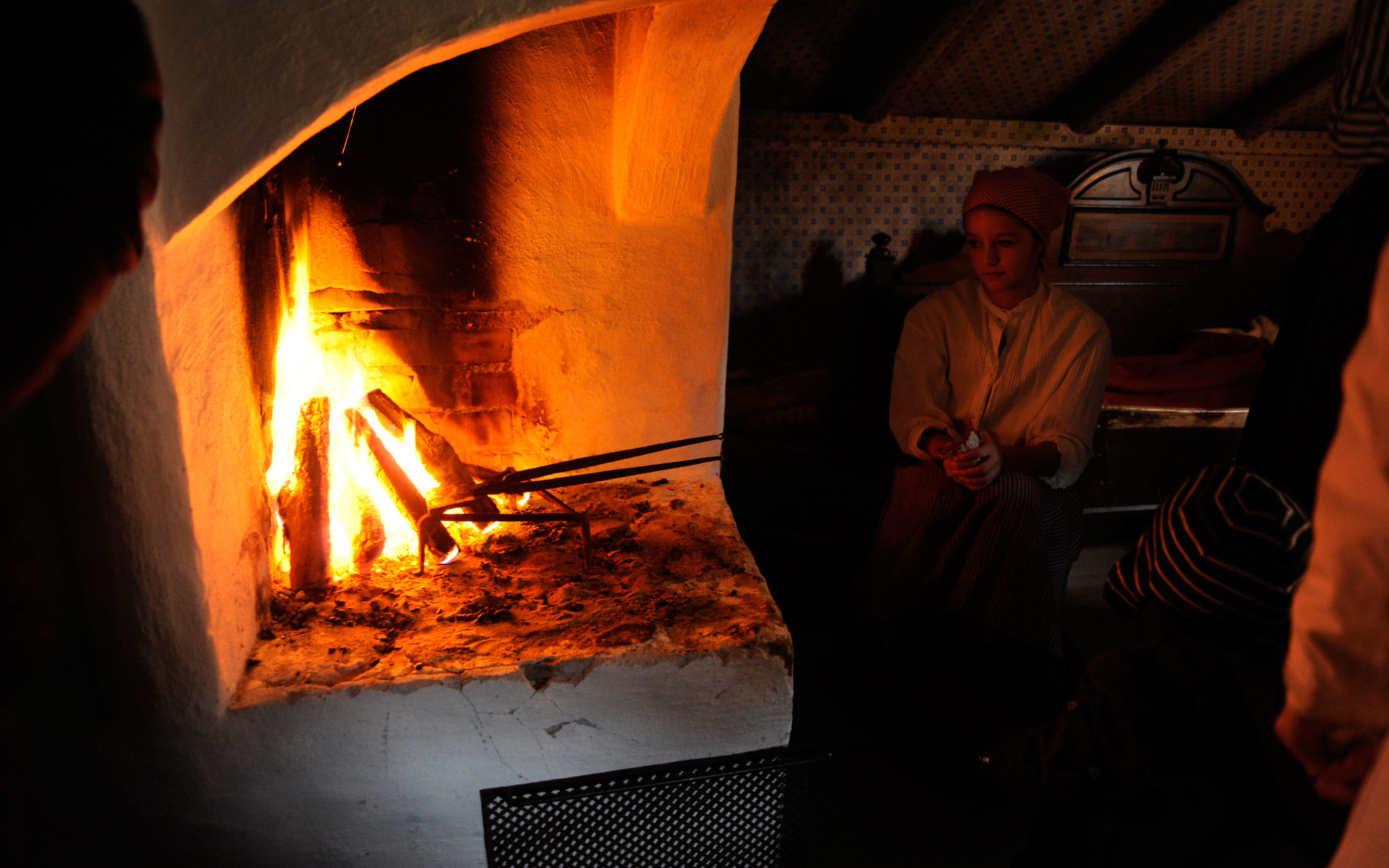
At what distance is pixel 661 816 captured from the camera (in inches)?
58.5

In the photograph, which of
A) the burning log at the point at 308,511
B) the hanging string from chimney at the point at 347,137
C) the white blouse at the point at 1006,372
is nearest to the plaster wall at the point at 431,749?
the burning log at the point at 308,511

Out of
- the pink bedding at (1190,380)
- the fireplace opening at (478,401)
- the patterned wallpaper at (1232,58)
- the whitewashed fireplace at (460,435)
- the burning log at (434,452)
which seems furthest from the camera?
the pink bedding at (1190,380)

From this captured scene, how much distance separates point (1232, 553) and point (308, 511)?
5.38 ft

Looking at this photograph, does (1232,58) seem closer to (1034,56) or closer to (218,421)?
(1034,56)

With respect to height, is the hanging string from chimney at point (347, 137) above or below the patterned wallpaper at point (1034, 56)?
below

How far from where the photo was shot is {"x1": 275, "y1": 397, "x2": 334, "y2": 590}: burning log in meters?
1.60

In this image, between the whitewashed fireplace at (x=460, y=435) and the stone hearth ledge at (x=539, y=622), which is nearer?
the whitewashed fireplace at (x=460, y=435)

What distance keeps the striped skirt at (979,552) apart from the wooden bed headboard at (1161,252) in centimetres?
198

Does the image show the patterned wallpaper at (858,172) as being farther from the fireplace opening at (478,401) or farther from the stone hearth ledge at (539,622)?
the stone hearth ledge at (539,622)

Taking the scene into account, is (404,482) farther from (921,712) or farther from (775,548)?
(921,712)

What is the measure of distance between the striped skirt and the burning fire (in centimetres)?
105

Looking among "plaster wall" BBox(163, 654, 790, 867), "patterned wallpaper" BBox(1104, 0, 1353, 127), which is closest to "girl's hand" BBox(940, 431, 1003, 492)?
"plaster wall" BBox(163, 654, 790, 867)

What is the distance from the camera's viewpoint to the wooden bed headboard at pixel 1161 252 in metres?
3.80

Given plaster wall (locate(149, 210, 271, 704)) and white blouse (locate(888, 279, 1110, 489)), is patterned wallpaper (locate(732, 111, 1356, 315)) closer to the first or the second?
white blouse (locate(888, 279, 1110, 489))
